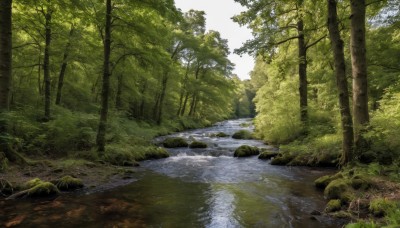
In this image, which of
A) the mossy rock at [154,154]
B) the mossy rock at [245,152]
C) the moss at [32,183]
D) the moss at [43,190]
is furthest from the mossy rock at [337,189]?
the mossy rock at [154,154]

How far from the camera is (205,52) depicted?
31.7 meters

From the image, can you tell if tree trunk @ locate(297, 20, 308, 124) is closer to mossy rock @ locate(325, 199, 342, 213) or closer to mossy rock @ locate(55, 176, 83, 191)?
mossy rock @ locate(325, 199, 342, 213)

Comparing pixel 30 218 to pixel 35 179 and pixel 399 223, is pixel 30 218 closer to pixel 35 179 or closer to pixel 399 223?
pixel 35 179

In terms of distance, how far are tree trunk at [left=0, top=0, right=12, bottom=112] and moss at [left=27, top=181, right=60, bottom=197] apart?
8.60ft

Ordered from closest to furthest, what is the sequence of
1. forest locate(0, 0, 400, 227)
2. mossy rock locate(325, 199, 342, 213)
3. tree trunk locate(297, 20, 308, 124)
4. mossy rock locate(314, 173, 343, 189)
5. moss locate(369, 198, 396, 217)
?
moss locate(369, 198, 396, 217) < mossy rock locate(325, 199, 342, 213) < forest locate(0, 0, 400, 227) < mossy rock locate(314, 173, 343, 189) < tree trunk locate(297, 20, 308, 124)

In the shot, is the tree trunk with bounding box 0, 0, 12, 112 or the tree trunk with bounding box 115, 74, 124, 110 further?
the tree trunk with bounding box 115, 74, 124, 110

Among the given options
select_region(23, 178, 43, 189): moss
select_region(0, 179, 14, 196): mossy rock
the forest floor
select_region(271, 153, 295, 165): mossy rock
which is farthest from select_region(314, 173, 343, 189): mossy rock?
select_region(0, 179, 14, 196): mossy rock

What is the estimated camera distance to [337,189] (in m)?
7.55

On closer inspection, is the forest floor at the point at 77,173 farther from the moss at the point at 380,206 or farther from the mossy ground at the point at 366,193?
the moss at the point at 380,206

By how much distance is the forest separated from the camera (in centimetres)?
855

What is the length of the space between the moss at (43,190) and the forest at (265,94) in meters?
0.67

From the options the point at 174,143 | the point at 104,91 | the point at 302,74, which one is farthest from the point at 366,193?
A: the point at 174,143

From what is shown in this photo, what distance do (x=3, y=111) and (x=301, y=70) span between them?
552 inches

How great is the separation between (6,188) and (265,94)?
1999 centimetres
